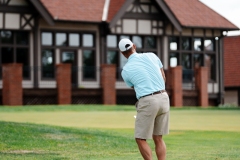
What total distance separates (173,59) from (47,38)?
7981 mm

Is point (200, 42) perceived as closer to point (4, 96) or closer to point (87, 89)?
point (87, 89)

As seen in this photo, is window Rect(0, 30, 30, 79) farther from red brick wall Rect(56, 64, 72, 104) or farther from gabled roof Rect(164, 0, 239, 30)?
gabled roof Rect(164, 0, 239, 30)

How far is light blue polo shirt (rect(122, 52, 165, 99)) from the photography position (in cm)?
1058

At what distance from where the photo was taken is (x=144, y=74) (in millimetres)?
10586

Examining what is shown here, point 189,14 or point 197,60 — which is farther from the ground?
point 189,14

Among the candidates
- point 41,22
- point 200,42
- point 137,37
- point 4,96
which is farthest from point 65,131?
point 200,42

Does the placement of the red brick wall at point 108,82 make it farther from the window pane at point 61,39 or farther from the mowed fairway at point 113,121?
the mowed fairway at point 113,121

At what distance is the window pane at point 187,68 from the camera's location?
43.2 m

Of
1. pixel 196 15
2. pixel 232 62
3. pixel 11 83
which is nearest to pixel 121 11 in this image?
pixel 196 15

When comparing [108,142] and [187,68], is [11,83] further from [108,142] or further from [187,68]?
[108,142]

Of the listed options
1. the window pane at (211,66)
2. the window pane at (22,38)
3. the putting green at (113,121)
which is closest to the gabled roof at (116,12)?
the window pane at (22,38)

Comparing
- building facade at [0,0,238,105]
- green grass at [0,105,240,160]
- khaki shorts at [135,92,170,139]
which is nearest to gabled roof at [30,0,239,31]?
building facade at [0,0,238,105]

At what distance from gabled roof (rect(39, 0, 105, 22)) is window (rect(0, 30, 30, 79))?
198cm

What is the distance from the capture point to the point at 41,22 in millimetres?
39312
